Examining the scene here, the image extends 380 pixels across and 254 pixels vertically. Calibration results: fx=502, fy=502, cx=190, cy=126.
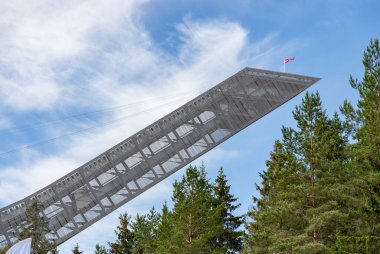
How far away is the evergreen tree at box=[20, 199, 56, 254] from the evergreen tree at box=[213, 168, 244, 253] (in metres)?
14.1

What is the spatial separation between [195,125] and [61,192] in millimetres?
13349

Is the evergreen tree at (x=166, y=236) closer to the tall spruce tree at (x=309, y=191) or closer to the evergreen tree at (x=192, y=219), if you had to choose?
the evergreen tree at (x=192, y=219)

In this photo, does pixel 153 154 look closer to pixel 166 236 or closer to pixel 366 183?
pixel 166 236

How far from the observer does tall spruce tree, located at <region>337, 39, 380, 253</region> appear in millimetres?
22203

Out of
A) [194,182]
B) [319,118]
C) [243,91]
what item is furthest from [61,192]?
[319,118]

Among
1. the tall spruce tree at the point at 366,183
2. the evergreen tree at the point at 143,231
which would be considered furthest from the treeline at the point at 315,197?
the evergreen tree at the point at 143,231

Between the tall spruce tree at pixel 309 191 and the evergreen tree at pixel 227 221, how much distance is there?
410 inches

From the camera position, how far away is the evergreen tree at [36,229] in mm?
40156

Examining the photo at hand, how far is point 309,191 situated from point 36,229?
77.4 ft

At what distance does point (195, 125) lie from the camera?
153 ft

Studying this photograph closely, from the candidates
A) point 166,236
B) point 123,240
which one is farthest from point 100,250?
point 166,236

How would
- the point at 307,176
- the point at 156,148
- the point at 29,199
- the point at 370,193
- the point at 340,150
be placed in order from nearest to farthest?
1. the point at 370,193
2. the point at 307,176
3. the point at 340,150
4. the point at 29,199
5. the point at 156,148

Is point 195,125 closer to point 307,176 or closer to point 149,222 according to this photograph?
point 149,222

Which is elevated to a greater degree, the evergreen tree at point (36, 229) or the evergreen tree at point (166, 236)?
the evergreen tree at point (36, 229)
